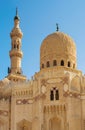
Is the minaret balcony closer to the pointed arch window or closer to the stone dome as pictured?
the stone dome

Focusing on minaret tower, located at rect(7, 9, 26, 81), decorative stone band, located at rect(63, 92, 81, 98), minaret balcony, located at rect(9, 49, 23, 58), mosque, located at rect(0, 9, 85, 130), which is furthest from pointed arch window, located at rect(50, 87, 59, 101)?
minaret balcony, located at rect(9, 49, 23, 58)

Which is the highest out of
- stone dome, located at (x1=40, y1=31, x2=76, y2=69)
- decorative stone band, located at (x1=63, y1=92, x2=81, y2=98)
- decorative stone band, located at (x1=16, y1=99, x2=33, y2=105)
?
stone dome, located at (x1=40, y1=31, x2=76, y2=69)

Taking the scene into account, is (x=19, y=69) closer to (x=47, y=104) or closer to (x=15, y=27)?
(x=15, y=27)

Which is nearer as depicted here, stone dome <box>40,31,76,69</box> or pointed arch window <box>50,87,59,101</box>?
pointed arch window <box>50,87,59,101</box>

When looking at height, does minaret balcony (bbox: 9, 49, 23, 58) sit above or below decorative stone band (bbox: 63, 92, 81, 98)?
above

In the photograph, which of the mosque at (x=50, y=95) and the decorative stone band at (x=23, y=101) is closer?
the mosque at (x=50, y=95)

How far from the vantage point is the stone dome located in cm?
4494

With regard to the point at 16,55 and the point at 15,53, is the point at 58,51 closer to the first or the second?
the point at 15,53

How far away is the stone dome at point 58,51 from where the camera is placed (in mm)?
44938

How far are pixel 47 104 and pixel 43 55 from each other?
7.65 m

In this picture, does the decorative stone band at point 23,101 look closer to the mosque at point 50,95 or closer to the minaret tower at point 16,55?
the mosque at point 50,95

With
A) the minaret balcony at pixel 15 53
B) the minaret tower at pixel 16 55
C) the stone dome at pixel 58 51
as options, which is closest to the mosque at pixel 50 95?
the stone dome at pixel 58 51

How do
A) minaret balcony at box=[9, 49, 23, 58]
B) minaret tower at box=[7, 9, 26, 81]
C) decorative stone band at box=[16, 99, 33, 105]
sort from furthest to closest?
minaret tower at box=[7, 9, 26, 81] → minaret balcony at box=[9, 49, 23, 58] → decorative stone band at box=[16, 99, 33, 105]

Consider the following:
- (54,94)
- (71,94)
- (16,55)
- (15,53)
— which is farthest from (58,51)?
(16,55)
